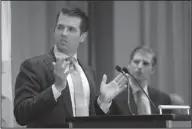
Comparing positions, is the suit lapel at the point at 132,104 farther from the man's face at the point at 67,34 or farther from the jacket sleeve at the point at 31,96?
the jacket sleeve at the point at 31,96

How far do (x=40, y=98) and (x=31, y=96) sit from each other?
71 millimetres

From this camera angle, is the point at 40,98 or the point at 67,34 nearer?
the point at 40,98

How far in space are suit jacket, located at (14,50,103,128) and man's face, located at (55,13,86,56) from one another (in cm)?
8

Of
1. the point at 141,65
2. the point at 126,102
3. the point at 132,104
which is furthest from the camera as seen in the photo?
the point at 141,65

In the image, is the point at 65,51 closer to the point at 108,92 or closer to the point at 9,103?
the point at 108,92

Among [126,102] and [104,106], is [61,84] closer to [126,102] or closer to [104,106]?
[104,106]

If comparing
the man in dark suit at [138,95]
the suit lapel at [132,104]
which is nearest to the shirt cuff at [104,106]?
the man in dark suit at [138,95]

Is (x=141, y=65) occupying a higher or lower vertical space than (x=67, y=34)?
lower

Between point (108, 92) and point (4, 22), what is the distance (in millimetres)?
863

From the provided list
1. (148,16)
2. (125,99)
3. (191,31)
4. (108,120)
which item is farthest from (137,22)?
(108,120)

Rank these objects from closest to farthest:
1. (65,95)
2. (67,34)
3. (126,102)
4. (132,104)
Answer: (65,95), (67,34), (126,102), (132,104)

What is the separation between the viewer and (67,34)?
2520 millimetres

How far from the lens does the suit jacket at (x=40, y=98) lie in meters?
2.24

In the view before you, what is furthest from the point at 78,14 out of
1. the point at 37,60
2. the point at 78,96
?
the point at 78,96
